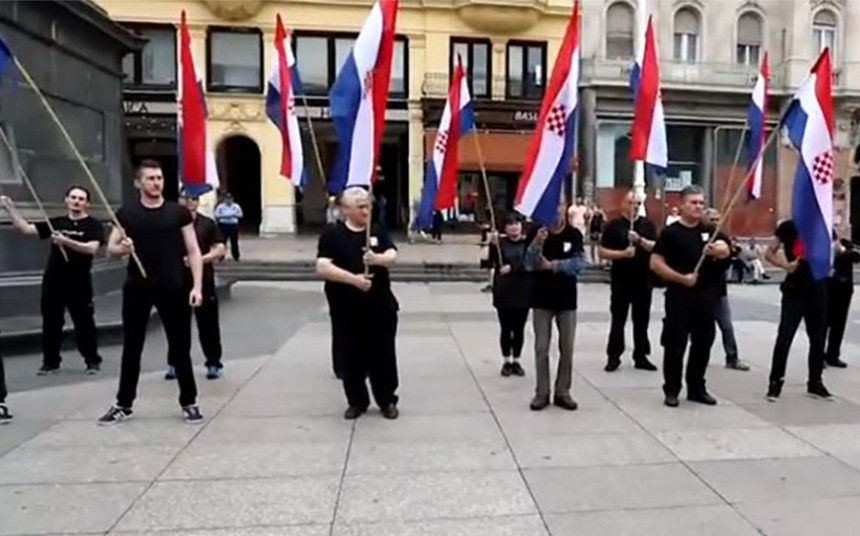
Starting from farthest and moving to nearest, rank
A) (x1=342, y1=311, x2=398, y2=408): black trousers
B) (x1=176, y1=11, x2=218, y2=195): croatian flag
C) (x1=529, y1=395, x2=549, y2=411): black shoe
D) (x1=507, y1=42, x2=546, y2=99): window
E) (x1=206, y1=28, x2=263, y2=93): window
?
(x1=507, y1=42, x2=546, y2=99): window < (x1=206, y1=28, x2=263, y2=93): window < (x1=176, y1=11, x2=218, y2=195): croatian flag < (x1=529, y1=395, x2=549, y2=411): black shoe < (x1=342, y1=311, x2=398, y2=408): black trousers

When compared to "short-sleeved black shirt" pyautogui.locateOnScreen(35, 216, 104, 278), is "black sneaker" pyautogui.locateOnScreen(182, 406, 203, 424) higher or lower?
lower

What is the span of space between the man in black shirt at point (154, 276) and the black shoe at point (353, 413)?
118 centimetres

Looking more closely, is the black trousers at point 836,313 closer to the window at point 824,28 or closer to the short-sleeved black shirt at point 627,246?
the short-sleeved black shirt at point 627,246

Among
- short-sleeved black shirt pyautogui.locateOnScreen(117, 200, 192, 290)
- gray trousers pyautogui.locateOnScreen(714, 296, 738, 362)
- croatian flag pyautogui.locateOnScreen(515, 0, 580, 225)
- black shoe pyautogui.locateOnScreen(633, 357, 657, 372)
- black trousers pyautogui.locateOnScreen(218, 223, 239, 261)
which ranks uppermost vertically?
croatian flag pyautogui.locateOnScreen(515, 0, 580, 225)

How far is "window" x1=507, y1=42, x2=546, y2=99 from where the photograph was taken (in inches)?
1215

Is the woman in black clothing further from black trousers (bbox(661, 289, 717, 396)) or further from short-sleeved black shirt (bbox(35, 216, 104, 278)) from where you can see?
short-sleeved black shirt (bbox(35, 216, 104, 278))

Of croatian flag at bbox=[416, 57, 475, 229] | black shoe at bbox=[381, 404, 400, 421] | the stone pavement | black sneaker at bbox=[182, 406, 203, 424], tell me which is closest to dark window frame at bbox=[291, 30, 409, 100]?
A: croatian flag at bbox=[416, 57, 475, 229]

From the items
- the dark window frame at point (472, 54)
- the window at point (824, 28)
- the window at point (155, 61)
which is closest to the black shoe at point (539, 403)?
the dark window frame at point (472, 54)

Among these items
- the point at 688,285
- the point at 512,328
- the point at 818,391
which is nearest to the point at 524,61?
the point at 512,328

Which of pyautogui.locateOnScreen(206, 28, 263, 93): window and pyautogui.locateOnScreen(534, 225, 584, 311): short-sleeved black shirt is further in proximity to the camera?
pyautogui.locateOnScreen(206, 28, 263, 93): window

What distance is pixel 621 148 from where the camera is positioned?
30.8 metres

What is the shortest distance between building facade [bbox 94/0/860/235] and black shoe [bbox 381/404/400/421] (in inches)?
912

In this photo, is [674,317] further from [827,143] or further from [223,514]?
[223,514]

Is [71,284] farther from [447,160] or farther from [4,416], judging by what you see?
[447,160]
